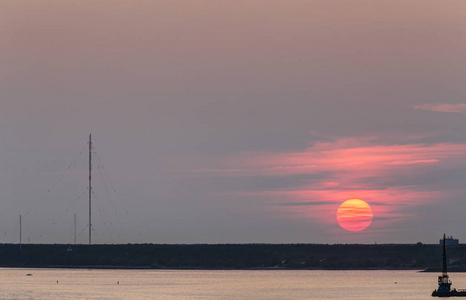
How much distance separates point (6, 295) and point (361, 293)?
65521mm

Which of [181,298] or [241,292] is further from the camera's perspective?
[241,292]

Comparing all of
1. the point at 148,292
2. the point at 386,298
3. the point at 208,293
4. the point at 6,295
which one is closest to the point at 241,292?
the point at 208,293

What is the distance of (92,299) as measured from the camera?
Result: 173125 millimetres

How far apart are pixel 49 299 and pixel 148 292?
2611cm

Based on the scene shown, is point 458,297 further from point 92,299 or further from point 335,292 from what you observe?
point 92,299

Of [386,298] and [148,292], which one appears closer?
[386,298]

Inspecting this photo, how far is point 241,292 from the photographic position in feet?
628

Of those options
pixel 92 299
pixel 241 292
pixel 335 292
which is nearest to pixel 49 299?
pixel 92 299

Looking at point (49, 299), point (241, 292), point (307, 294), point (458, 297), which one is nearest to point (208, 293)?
point (241, 292)

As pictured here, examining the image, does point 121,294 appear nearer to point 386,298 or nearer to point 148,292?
point 148,292

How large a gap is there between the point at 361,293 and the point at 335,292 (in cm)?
711

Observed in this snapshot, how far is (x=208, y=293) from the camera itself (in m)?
190

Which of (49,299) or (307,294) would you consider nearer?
(49,299)

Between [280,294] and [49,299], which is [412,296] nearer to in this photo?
[280,294]
